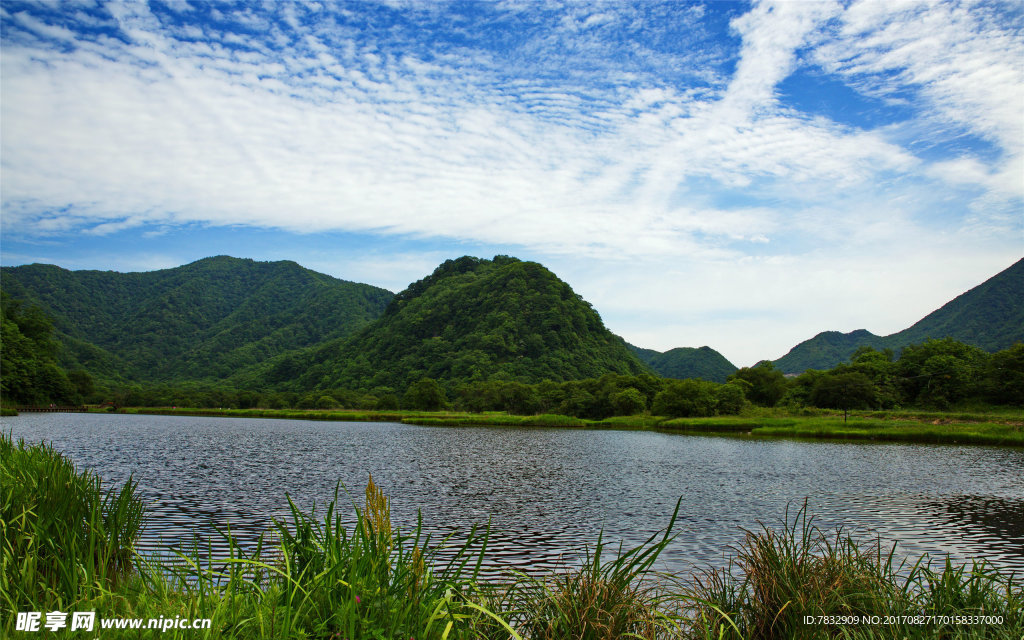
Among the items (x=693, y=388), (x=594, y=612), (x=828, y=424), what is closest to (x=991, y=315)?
(x=693, y=388)

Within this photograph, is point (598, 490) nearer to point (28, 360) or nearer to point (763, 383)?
point (763, 383)

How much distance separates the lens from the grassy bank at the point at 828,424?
2200 inches

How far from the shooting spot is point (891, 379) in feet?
305

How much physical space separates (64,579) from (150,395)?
539 feet

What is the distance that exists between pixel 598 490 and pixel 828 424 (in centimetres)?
5426

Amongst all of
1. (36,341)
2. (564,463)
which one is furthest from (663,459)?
(36,341)

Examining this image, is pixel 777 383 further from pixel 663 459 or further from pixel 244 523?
pixel 244 523

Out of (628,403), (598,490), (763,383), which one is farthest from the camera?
(763,383)

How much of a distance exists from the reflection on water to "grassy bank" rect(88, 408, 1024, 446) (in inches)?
407

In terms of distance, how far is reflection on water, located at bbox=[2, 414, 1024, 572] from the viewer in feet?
55.0

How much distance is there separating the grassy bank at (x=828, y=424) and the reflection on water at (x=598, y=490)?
1033 centimetres

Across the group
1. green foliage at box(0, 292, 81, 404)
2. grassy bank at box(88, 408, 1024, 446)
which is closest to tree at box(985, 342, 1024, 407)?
grassy bank at box(88, 408, 1024, 446)

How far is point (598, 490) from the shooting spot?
1030 inches

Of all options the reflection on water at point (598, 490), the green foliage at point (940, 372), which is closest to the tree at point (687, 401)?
the green foliage at point (940, 372)
